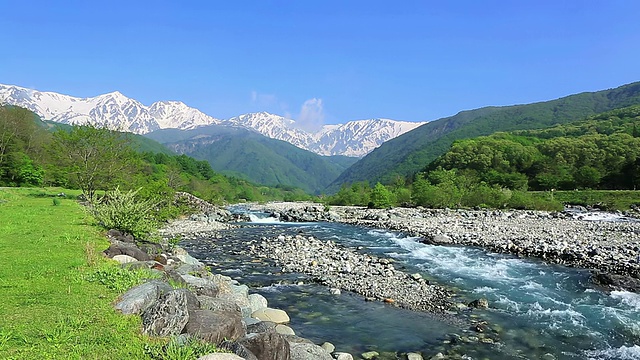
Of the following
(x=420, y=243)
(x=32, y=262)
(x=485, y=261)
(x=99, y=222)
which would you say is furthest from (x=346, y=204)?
(x=32, y=262)

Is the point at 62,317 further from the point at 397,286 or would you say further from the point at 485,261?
the point at 485,261

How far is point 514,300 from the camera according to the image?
49.0 ft

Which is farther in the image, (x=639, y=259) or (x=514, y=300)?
(x=639, y=259)

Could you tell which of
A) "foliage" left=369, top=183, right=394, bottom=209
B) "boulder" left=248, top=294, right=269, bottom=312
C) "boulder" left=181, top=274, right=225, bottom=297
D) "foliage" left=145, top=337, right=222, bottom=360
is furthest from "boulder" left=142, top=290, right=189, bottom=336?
"foliage" left=369, top=183, right=394, bottom=209

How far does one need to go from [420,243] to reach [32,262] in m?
23.7

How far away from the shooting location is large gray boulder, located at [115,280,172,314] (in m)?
7.50

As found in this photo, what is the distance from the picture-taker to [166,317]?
7.03 m

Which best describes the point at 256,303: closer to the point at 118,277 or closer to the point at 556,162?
the point at 118,277

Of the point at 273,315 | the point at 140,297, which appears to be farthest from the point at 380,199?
the point at 140,297

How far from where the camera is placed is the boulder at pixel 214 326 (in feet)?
23.1

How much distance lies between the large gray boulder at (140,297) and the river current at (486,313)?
16.3ft

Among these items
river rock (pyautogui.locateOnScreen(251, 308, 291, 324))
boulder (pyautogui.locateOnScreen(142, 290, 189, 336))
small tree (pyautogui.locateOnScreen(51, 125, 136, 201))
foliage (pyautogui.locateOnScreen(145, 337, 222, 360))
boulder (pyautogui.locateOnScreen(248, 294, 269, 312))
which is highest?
small tree (pyautogui.locateOnScreen(51, 125, 136, 201))

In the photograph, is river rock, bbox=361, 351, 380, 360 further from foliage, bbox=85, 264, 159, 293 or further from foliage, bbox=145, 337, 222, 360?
foliage, bbox=85, 264, 159, 293

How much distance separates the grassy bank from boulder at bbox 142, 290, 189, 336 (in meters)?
0.20
